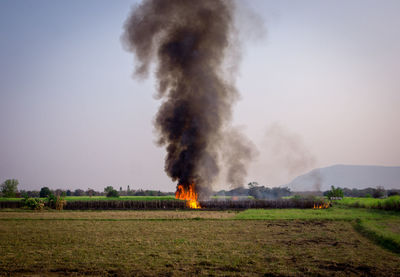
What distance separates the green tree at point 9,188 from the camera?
6475 cm

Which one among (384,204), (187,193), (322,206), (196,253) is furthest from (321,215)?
(187,193)

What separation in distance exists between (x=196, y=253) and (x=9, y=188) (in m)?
64.2

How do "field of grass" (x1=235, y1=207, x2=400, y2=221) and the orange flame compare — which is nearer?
"field of grass" (x1=235, y1=207, x2=400, y2=221)

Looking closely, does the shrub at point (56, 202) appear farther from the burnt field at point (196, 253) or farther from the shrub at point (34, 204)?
the burnt field at point (196, 253)

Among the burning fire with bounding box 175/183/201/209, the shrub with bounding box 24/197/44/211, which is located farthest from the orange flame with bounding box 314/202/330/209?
the shrub with bounding box 24/197/44/211

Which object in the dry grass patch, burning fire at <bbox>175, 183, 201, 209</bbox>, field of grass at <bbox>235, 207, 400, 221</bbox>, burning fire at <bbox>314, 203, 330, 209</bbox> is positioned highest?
burning fire at <bbox>175, 183, 201, 209</bbox>

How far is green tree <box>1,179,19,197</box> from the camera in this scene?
212 feet

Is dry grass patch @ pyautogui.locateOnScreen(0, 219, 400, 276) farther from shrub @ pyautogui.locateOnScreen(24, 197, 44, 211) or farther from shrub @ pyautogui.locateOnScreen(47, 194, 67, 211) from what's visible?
shrub @ pyautogui.locateOnScreen(47, 194, 67, 211)

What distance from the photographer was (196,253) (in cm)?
1420

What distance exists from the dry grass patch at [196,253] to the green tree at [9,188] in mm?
50806

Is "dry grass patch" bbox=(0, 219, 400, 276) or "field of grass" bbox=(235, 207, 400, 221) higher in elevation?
"dry grass patch" bbox=(0, 219, 400, 276)

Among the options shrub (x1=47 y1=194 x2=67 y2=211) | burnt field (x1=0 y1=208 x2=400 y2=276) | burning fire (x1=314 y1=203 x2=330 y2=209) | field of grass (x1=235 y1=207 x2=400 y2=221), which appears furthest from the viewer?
shrub (x1=47 y1=194 x2=67 y2=211)

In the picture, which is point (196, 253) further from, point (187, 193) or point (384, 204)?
point (187, 193)

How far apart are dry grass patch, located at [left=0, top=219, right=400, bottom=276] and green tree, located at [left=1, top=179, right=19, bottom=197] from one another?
2000 inches
